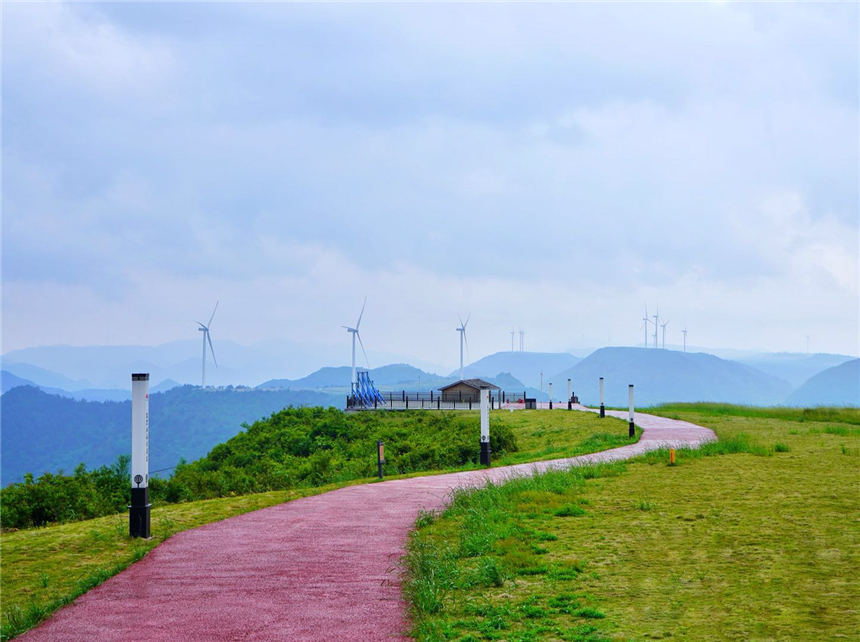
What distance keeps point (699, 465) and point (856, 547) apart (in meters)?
8.94

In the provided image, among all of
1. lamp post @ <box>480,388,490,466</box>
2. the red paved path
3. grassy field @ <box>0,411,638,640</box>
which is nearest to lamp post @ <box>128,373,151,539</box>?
A: grassy field @ <box>0,411,638,640</box>

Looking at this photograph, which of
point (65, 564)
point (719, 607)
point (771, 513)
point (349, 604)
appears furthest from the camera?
point (771, 513)

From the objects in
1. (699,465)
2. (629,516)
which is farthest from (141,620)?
(699,465)

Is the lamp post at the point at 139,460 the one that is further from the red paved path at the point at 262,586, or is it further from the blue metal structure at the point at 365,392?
the blue metal structure at the point at 365,392

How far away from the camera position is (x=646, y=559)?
9992 mm

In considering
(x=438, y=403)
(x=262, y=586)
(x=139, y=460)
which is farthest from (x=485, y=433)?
(x=438, y=403)

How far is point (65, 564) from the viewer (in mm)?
11047

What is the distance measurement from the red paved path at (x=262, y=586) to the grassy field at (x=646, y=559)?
537 mm

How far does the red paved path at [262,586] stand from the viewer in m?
7.84

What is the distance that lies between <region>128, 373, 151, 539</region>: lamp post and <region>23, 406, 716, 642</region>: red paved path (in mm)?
631

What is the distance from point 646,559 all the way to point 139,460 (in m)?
7.79

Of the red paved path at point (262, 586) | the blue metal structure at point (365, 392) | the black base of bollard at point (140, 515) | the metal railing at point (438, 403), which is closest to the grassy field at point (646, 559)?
the red paved path at point (262, 586)

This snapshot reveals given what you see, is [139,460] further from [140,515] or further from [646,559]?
[646,559]

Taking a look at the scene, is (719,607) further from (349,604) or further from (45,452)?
(45,452)
